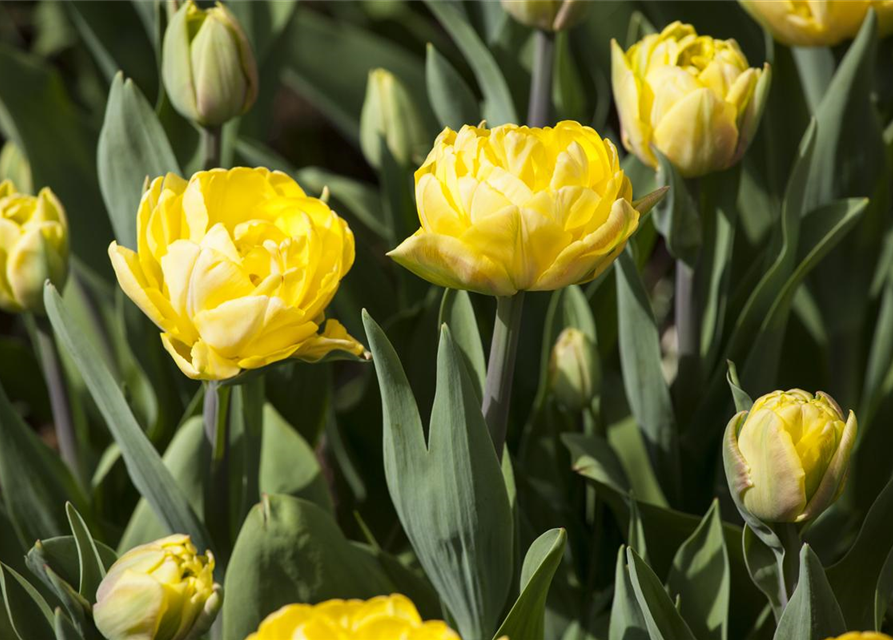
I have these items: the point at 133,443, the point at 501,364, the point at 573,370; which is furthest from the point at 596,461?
the point at 133,443

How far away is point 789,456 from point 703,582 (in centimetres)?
20

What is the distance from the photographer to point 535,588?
0.58m

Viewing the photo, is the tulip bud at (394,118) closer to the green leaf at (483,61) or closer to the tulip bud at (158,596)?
the green leaf at (483,61)

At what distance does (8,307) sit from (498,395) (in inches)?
13.3

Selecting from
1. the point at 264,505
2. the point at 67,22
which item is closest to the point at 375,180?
the point at 67,22

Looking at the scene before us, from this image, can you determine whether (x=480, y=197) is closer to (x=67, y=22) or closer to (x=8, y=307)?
(x=8, y=307)

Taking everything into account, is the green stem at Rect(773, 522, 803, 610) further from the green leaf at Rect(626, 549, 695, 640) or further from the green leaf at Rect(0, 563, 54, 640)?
the green leaf at Rect(0, 563, 54, 640)

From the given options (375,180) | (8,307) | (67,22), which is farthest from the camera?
(375,180)

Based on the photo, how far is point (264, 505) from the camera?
629 millimetres

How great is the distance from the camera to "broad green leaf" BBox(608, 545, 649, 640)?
0.62 metres

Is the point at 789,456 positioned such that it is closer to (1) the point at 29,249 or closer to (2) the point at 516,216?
(2) the point at 516,216

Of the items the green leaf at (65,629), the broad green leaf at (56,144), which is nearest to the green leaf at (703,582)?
the green leaf at (65,629)

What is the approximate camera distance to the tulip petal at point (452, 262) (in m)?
0.51

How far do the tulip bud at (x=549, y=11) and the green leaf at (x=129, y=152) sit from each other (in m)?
0.24
